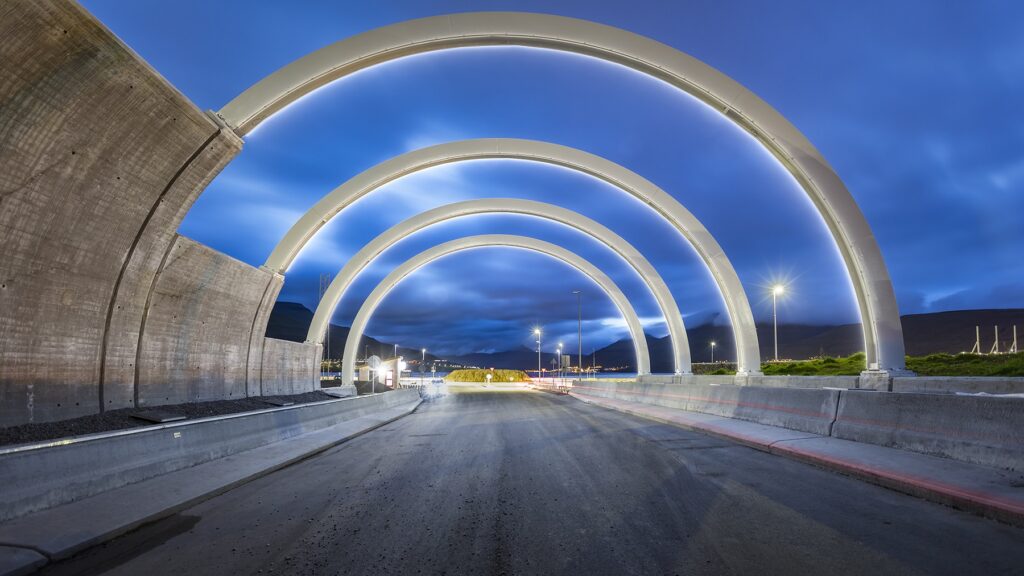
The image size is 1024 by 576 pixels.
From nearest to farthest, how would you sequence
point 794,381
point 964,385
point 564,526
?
point 564,526
point 964,385
point 794,381

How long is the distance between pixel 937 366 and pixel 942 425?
22.8 m

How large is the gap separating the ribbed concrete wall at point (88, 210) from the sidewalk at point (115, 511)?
7.03 feet

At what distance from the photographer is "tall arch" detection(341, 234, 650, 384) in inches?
1276

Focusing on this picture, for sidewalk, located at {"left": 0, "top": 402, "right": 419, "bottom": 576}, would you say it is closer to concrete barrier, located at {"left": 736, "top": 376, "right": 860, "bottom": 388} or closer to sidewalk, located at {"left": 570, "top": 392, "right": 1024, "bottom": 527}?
sidewalk, located at {"left": 570, "top": 392, "right": 1024, "bottom": 527}

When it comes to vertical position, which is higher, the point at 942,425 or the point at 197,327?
the point at 197,327

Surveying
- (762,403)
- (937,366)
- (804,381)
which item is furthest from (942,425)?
(937,366)

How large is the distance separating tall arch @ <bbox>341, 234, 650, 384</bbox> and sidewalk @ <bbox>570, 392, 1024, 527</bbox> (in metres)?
24.9

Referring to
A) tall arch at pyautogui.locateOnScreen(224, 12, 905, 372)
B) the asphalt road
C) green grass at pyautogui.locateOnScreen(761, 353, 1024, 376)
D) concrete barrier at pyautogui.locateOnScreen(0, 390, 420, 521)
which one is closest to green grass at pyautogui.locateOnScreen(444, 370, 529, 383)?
green grass at pyautogui.locateOnScreen(761, 353, 1024, 376)

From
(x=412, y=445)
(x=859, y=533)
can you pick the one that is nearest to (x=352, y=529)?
(x=859, y=533)

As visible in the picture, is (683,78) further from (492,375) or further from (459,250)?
(492,375)

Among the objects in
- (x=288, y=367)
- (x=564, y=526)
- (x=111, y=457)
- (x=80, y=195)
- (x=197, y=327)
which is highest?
(x=80, y=195)

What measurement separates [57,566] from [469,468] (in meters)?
4.80

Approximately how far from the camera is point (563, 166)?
22.5 m

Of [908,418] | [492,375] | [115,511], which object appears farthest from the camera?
[492,375]
